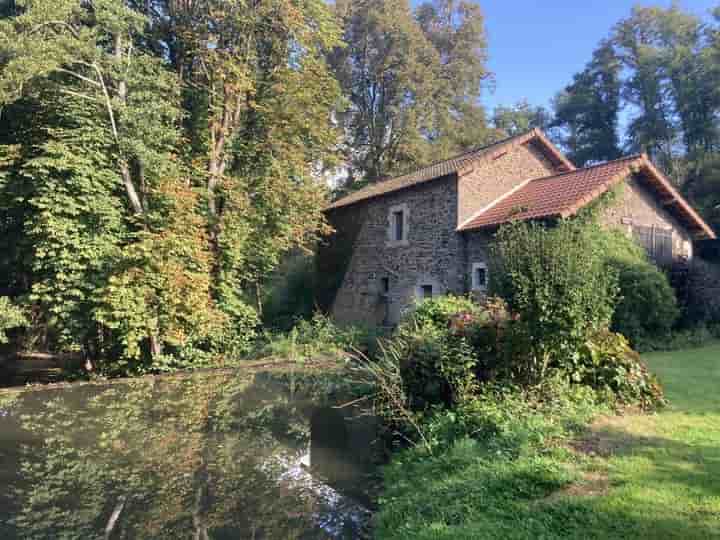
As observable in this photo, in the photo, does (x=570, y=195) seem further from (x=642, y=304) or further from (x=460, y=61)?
(x=460, y=61)

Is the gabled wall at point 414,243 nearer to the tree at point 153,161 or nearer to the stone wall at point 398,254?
the stone wall at point 398,254

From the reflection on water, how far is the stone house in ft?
21.1

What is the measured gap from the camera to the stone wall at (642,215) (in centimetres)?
1306

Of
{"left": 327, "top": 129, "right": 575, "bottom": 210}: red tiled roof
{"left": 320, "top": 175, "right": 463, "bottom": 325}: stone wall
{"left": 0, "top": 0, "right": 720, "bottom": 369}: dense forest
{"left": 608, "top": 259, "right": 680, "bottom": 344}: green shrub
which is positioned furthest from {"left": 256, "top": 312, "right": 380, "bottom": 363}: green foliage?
{"left": 608, "top": 259, "right": 680, "bottom": 344}: green shrub

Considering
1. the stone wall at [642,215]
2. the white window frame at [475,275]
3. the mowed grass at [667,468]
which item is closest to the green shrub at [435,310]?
the white window frame at [475,275]

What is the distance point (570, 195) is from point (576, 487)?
982 cm

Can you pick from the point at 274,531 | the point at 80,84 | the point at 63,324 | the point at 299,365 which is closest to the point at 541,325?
the point at 274,531

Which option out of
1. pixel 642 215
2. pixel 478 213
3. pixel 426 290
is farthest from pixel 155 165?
pixel 642 215

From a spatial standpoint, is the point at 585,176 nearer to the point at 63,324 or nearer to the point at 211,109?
the point at 211,109

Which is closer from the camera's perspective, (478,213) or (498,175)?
(478,213)

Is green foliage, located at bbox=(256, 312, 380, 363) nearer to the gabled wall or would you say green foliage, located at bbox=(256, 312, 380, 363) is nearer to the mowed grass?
the gabled wall

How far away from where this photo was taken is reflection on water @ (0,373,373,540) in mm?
4219

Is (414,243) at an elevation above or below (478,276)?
above

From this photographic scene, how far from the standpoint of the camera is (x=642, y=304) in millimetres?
11227
